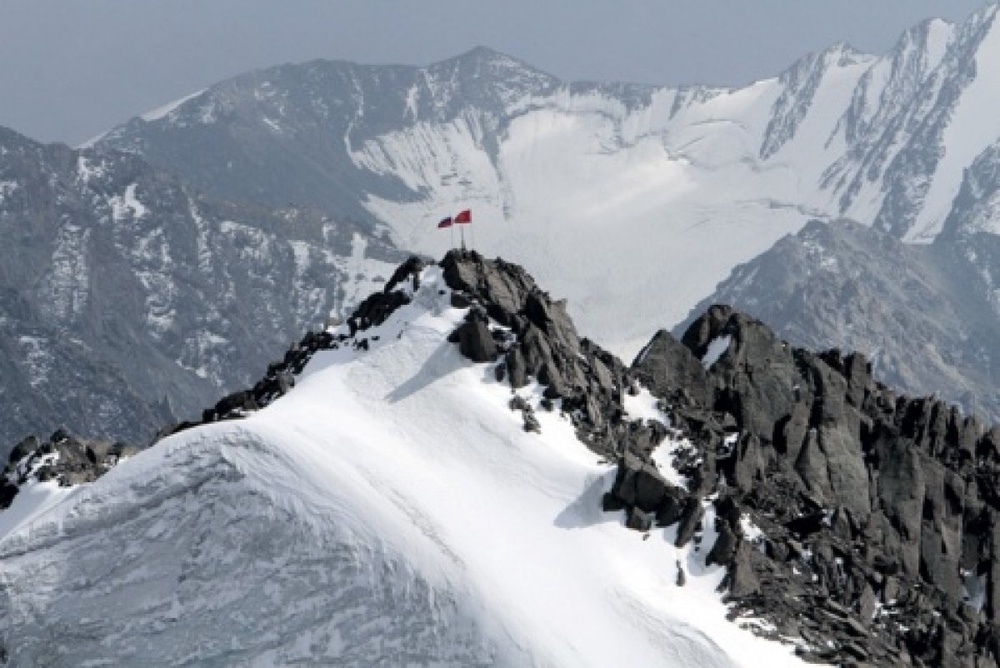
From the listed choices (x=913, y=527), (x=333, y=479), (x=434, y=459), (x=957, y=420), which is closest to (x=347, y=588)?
(x=333, y=479)

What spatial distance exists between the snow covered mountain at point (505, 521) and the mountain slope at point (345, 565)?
0.46ft

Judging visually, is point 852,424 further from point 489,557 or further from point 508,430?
point 489,557

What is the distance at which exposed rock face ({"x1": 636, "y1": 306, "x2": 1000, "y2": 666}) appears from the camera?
11356 centimetres

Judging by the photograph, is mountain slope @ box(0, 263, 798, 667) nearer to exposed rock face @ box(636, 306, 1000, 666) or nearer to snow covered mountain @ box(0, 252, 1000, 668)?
snow covered mountain @ box(0, 252, 1000, 668)

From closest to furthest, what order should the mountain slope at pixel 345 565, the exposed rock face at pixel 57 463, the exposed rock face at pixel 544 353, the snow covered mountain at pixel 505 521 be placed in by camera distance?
the mountain slope at pixel 345 565, the snow covered mountain at pixel 505 521, the exposed rock face at pixel 544 353, the exposed rock face at pixel 57 463

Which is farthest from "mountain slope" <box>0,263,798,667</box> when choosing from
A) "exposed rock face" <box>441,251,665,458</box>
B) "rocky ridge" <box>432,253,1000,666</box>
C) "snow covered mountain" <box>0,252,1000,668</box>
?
"exposed rock face" <box>441,251,665,458</box>

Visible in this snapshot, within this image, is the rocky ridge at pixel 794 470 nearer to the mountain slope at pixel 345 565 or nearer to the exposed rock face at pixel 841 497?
the exposed rock face at pixel 841 497

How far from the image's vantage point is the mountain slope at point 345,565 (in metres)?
103

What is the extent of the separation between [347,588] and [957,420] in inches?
2451

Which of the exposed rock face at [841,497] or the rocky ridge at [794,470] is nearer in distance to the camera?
the exposed rock face at [841,497]

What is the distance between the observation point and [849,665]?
107 meters

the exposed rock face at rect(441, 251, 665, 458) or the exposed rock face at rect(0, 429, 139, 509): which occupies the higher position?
the exposed rock face at rect(441, 251, 665, 458)

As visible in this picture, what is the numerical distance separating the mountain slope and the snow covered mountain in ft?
0.46

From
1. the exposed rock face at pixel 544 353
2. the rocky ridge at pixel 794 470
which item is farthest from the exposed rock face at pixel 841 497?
the exposed rock face at pixel 544 353
